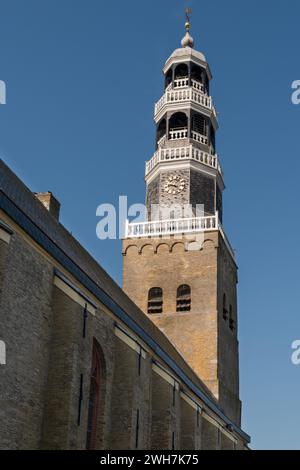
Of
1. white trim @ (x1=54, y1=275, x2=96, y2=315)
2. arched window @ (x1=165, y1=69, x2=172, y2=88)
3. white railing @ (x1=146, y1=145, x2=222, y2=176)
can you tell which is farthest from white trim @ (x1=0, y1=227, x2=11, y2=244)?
arched window @ (x1=165, y1=69, x2=172, y2=88)

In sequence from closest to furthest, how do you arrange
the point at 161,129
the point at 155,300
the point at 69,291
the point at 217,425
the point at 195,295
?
the point at 69,291 → the point at 217,425 → the point at 195,295 → the point at 155,300 → the point at 161,129

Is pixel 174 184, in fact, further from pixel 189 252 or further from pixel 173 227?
pixel 189 252

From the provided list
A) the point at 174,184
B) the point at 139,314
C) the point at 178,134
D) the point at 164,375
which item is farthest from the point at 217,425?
the point at 178,134

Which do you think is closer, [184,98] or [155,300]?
[155,300]

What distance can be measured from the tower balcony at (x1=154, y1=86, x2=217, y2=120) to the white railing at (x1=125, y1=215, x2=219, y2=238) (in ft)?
23.6

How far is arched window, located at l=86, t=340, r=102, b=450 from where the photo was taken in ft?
53.9

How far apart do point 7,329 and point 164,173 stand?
24.0 m

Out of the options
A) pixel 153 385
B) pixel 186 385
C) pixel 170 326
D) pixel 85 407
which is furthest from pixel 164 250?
pixel 85 407

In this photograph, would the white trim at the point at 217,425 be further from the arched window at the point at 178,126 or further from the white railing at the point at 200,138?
the arched window at the point at 178,126

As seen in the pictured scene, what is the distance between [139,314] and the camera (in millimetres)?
26812

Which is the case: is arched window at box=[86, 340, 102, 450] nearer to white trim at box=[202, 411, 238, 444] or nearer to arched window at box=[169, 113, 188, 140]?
white trim at box=[202, 411, 238, 444]

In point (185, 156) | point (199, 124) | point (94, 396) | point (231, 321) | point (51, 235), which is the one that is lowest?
point (94, 396)

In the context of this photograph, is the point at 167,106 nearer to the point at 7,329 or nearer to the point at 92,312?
the point at 92,312

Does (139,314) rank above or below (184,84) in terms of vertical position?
below
